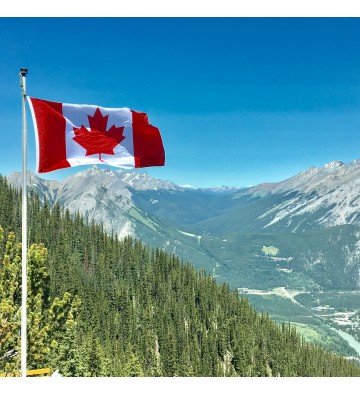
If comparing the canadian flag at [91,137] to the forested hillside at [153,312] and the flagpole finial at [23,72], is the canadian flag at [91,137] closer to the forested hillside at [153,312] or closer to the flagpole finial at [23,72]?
the flagpole finial at [23,72]

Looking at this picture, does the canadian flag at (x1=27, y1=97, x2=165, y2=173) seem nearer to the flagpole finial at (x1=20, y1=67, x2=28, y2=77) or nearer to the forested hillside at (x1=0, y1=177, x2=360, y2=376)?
the flagpole finial at (x1=20, y1=67, x2=28, y2=77)

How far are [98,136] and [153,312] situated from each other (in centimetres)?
13875

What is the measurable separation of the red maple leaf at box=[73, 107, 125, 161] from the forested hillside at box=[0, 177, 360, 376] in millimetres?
76780

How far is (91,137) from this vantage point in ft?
61.6

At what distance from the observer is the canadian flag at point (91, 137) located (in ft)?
58.1

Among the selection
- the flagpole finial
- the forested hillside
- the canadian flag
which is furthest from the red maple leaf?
the forested hillside

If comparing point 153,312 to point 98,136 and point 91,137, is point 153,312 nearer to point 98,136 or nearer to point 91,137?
point 98,136

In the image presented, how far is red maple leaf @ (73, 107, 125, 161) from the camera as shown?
61.1 feet

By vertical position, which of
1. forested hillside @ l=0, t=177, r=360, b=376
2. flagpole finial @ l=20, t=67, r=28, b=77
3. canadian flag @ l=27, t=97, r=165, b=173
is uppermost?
flagpole finial @ l=20, t=67, r=28, b=77
